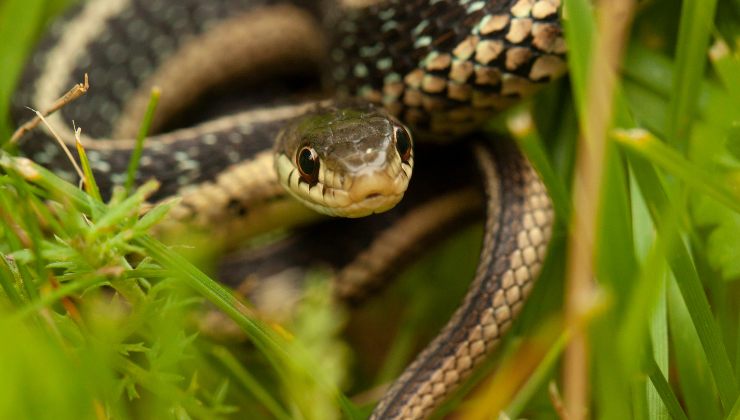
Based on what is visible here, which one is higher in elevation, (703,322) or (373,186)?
(373,186)

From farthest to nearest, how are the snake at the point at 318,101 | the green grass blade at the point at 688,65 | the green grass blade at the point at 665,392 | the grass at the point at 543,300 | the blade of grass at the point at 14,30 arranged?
the blade of grass at the point at 14,30 < the snake at the point at 318,101 < the green grass blade at the point at 688,65 < the green grass blade at the point at 665,392 < the grass at the point at 543,300

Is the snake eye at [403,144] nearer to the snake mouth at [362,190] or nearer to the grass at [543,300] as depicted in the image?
the snake mouth at [362,190]

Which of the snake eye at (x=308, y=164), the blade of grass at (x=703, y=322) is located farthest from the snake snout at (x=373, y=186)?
the blade of grass at (x=703, y=322)

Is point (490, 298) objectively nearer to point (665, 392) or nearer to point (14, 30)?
point (665, 392)

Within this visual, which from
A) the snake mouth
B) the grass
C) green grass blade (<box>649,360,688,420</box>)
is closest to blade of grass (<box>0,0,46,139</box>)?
the grass

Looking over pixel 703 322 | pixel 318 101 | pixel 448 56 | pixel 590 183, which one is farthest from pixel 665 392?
pixel 318 101

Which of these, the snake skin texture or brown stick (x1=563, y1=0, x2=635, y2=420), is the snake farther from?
brown stick (x1=563, y1=0, x2=635, y2=420)

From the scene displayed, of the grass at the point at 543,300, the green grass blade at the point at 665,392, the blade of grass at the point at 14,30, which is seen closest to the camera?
the grass at the point at 543,300

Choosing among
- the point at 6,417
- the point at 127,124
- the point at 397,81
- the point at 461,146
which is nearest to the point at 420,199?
the point at 461,146
